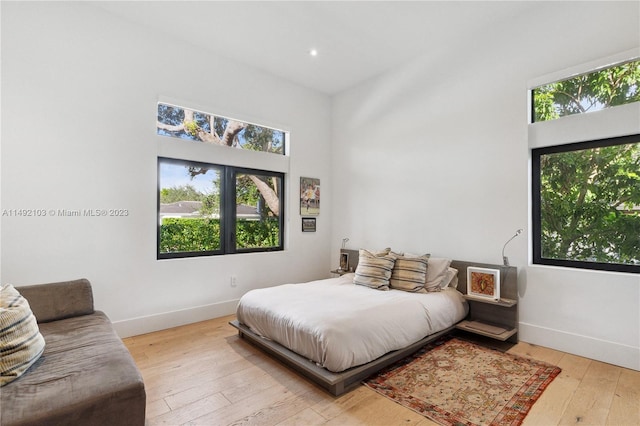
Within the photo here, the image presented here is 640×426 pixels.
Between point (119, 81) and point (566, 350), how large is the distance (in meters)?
5.03

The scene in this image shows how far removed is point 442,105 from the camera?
378cm

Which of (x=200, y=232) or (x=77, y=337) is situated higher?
(x=200, y=232)

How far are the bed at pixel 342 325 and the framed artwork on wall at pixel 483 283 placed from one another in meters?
0.21

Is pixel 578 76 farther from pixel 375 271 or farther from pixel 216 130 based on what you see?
pixel 216 130

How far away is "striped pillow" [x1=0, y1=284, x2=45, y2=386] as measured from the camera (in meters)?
1.53

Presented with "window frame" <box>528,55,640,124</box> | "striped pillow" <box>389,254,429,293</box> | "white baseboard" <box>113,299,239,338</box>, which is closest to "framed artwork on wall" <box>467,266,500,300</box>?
"striped pillow" <box>389,254,429,293</box>

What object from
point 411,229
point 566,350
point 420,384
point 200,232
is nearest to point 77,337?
point 200,232

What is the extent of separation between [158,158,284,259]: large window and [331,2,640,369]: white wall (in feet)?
4.14

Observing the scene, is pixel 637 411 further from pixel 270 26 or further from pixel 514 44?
pixel 270 26

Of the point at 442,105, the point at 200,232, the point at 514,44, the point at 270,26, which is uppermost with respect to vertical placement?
the point at 270,26

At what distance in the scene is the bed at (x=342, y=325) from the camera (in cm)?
220

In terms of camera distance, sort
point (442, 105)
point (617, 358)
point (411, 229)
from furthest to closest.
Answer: point (411, 229) < point (442, 105) < point (617, 358)

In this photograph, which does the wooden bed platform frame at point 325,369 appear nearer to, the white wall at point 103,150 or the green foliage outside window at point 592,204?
the white wall at point 103,150

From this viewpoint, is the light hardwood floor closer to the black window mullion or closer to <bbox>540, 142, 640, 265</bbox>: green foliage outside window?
<bbox>540, 142, 640, 265</bbox>: green foliage outside window
